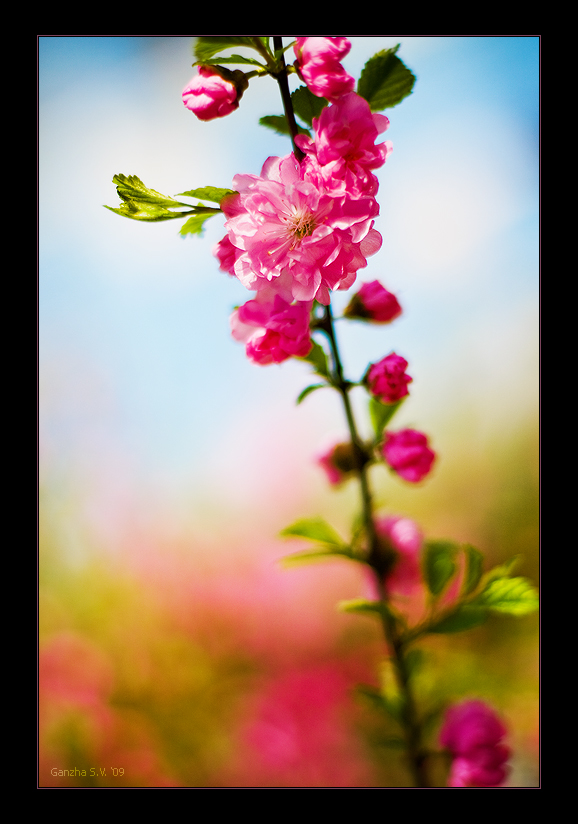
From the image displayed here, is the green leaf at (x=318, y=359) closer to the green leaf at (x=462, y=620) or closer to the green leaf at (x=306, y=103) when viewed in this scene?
the green leaf at (x=306, y=103)

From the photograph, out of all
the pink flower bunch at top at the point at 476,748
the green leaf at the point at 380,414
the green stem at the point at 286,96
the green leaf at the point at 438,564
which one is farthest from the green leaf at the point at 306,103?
the pink flower bunch at top at the point at 476,748

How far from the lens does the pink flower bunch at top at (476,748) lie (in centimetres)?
67

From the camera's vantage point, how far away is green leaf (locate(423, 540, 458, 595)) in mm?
728

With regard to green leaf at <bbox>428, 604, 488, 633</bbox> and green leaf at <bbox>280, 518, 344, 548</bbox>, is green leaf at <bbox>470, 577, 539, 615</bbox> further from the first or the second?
green leaf at <bbox>280, 518, 344, 548</bbox>

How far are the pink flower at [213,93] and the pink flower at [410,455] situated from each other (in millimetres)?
412

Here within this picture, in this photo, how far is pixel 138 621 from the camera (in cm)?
142

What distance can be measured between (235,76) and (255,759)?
1334 mm

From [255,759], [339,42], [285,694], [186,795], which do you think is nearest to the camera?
[339,42]

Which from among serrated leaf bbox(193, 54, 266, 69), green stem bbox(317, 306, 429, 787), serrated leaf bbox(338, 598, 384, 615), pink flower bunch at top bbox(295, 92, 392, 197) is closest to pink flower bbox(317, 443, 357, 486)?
green stem bbox(317, 306, 429, 787)

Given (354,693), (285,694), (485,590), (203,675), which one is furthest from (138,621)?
(485,590)

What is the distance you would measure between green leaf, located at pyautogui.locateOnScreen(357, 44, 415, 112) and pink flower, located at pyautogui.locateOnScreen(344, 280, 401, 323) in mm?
194

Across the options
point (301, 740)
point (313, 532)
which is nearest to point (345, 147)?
point (313, 532)
